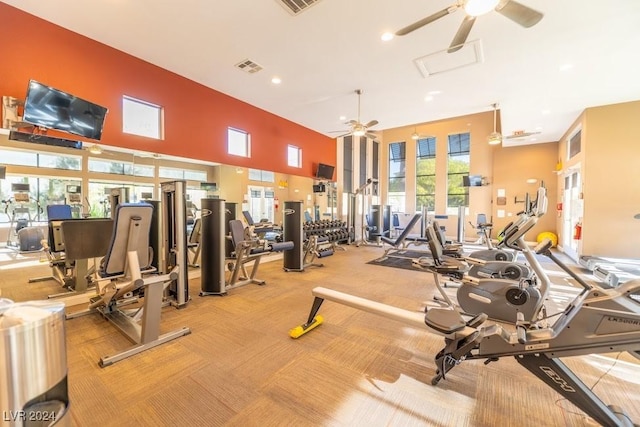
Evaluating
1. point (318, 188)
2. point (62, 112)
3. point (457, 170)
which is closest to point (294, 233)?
point (318, 188)

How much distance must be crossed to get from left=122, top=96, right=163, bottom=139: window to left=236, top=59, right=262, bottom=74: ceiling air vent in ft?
5.40

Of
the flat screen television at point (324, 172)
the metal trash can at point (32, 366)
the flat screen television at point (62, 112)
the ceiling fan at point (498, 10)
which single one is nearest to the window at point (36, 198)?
the flat screen television at point (62, 112)

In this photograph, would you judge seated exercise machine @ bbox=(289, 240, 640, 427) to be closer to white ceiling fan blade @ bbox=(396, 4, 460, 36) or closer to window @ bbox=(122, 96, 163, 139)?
white ceiling fan blade @ bbox=(396, 4, 460, 36)

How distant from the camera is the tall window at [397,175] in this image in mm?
12273

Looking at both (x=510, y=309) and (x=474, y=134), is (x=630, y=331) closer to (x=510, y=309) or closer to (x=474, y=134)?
(x=510, y=309)

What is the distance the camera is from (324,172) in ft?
28.3

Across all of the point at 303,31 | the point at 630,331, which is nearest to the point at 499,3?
the point at 303,31

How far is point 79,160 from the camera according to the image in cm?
376

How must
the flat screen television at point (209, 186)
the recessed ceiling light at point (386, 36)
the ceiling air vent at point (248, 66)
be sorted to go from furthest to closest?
the flat screen television at point (209, 186) < the ceiling air vent at point (248, 66) < the recessed ceiling light at point (386, 36)

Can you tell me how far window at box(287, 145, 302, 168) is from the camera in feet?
24.6

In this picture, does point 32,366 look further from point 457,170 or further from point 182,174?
point 457,170

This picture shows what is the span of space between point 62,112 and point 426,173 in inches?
464

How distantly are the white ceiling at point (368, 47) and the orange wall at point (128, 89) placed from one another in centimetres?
19

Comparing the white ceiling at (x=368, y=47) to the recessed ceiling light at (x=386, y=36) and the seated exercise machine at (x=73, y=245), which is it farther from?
the seated exercise machine at (x=73, y=245)
